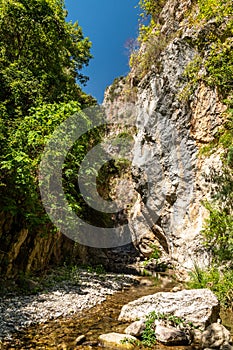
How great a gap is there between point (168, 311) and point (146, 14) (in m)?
17.0

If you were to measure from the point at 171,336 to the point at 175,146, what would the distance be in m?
8.93

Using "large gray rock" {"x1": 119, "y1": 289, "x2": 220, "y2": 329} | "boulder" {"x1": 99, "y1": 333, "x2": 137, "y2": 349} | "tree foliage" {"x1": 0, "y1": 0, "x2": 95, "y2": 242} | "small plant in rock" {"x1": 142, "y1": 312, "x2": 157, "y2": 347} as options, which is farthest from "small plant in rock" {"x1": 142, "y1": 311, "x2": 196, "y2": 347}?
"tree foliage" {"x1": 0, "y1": 0, "x2": 95, "y2": 242}

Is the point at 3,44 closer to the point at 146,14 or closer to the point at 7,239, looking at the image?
the point at 7,239

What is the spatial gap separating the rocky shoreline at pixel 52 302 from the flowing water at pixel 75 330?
0.24 meters

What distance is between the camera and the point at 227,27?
11.0m

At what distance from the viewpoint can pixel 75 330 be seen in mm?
5641

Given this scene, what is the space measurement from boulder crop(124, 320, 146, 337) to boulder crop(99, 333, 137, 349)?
0.43ft

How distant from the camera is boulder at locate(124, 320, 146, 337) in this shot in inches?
208

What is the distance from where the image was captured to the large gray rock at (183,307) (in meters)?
5.57

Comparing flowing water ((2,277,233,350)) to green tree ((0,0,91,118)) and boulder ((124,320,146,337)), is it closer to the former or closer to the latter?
boulder ((124,320,146,337))

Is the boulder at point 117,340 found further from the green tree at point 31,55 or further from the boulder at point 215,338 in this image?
the green tree at point 31,55

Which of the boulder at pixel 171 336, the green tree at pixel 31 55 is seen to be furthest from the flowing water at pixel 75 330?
the green tree at pixel 31 55

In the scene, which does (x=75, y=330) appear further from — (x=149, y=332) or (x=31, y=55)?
(x=31, y=55)

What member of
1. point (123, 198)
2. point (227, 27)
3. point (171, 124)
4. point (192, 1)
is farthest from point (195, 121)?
point (123, 198)
